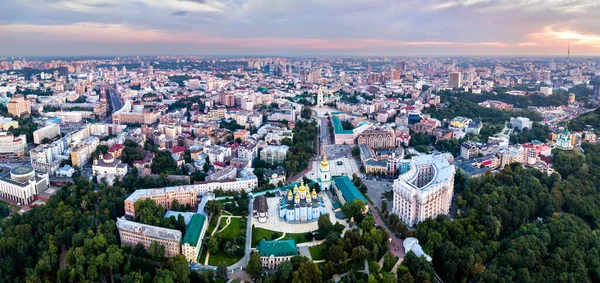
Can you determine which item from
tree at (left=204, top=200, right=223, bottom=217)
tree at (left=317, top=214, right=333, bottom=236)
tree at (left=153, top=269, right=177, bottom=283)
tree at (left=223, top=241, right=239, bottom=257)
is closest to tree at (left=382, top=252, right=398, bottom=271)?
tree at (left=317, top=214, right=333, bottom=236)

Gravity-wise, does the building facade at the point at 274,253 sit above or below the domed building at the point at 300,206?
below

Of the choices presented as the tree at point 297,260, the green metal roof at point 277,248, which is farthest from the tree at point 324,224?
the tree at point 297,260

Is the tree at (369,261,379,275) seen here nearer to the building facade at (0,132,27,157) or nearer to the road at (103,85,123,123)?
the building facade at (0,132,27,157)

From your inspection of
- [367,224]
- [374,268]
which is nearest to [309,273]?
[374,268]

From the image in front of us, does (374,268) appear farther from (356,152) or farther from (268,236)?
(356,152)

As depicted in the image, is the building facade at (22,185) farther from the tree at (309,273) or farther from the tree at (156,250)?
the tree at (309,273)
